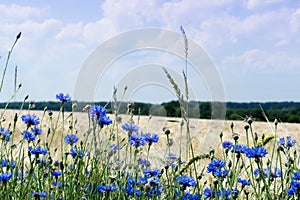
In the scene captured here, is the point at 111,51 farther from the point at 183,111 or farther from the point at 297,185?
the point at 297,185

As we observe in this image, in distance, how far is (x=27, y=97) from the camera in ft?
5.50

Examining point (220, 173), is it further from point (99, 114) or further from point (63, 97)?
point (63, 97)

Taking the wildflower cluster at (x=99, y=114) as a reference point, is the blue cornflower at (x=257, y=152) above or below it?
below

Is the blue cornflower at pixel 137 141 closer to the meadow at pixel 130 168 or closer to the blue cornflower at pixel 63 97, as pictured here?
the meadow at pixel 130 168

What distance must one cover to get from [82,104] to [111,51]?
27 centimetres

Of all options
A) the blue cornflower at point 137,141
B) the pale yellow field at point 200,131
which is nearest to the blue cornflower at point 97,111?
the blue cornflower at point 137,141

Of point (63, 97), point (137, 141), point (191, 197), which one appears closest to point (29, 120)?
point (63, 97)

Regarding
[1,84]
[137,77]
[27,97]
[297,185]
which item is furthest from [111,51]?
[297,185]

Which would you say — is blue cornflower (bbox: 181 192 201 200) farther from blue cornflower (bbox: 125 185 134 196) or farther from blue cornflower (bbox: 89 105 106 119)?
blue cornflower (bbox: 89 105 106 119)

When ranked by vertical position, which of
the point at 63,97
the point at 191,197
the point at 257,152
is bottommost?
the point at 191,197

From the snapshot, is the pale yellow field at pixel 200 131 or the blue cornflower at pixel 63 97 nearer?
the blue cornflower at pixel 63 97

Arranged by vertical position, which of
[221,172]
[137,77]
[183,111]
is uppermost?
[137,77]

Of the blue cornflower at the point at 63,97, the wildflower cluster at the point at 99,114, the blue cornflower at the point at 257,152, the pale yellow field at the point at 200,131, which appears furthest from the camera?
the pale yellow field at the point at 200,131

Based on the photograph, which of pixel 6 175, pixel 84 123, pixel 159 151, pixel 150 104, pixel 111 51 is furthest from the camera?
pixel 84 123
